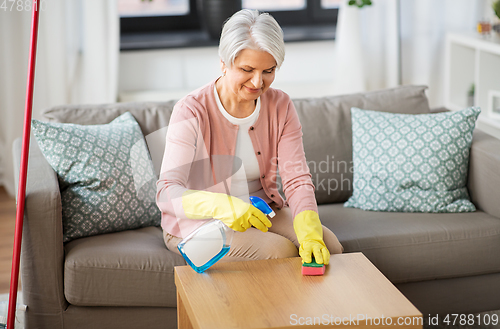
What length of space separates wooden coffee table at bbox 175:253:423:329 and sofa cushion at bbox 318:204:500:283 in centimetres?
34

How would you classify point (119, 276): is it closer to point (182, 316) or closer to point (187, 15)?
point (182, 316)

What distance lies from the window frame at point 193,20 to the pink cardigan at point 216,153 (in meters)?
1.82

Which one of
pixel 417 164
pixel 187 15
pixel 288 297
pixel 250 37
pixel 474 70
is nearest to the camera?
pixel 288 297

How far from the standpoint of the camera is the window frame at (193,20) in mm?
3336

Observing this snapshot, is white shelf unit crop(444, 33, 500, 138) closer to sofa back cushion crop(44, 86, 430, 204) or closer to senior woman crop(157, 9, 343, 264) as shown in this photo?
sofa back cushion crop(44, 86, 430, 204)

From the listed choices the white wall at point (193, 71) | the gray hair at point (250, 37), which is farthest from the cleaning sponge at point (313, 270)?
the white wall at point (193, 71)

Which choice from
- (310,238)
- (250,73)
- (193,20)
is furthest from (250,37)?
(193,20)

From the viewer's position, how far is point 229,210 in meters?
1.39

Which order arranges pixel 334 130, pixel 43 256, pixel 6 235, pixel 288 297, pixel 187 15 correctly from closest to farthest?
pixel 288 297 < pixel 43 256 < pixel 334 130 < pixel 6 235 < pixel 187 15

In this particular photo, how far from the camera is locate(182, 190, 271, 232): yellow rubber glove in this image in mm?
1386

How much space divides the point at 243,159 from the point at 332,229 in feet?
1.35

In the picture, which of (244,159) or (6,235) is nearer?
(244,159)

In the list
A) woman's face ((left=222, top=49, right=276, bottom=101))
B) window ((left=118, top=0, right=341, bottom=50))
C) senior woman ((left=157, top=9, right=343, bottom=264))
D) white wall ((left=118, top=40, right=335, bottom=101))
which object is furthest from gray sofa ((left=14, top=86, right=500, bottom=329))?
window ((left=118, top=0, right=341, bottom=50))

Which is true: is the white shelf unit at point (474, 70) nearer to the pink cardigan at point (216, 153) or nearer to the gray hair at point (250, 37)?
the pink cardigan at point (216, 153)
